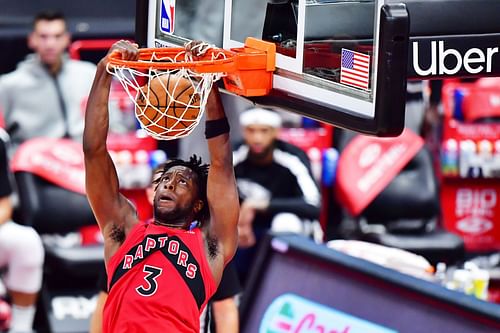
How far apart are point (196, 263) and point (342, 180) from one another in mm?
4564

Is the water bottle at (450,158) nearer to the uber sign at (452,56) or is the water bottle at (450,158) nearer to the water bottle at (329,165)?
the water bottle at (329,165)

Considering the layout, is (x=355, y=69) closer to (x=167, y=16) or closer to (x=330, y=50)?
(x=330, y=50)

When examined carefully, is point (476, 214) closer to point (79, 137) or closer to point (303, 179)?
point (303, 179)

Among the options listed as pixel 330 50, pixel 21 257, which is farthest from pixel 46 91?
pixel 330 50

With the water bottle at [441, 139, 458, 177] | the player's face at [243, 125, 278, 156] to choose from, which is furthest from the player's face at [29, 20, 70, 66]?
the water bottle at [441, 139, 458, 177]

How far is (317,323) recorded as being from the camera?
8.37 metres

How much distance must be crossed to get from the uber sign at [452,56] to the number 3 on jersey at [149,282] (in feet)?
4.36

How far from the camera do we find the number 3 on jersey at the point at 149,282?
6.55m

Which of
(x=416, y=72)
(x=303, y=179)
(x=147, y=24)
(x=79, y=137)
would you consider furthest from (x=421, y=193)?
(x=416, y=72)

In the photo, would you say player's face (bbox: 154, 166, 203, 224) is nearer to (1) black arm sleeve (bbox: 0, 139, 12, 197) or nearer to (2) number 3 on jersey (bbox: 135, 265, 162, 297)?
(2) number 3 on jersey (bbox: 135, 265, 162, 297)

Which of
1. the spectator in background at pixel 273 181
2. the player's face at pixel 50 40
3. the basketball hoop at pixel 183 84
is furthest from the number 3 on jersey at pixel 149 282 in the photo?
the player's face at pixel 50 40

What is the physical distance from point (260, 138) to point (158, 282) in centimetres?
381

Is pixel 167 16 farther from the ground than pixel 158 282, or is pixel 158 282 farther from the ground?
pixel 167 16

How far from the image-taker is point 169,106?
665cm
